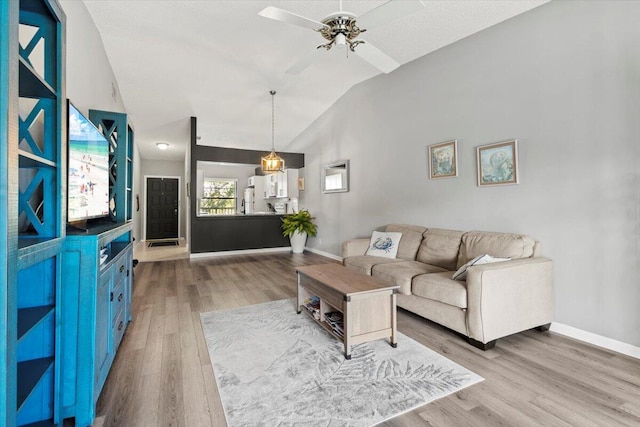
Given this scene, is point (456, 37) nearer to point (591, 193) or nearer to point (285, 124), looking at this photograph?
point (591, 193)

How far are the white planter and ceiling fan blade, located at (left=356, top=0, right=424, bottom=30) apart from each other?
503 cm

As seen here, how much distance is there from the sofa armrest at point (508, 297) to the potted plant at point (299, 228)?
4.47 m

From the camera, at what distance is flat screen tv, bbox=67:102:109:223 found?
1.70 meters

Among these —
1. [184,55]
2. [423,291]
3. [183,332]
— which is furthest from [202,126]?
[423,291]

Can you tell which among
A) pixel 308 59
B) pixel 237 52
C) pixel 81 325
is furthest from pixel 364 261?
pixel 237 52

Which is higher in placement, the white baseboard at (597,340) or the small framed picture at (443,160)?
the small framed picture at (443,160)

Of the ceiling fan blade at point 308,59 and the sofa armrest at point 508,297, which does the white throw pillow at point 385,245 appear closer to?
the sofa armrest at point 508,297

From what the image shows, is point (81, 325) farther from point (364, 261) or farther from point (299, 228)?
point (299, 228)

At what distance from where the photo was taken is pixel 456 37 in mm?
3441

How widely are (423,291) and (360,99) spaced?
363 centimetres

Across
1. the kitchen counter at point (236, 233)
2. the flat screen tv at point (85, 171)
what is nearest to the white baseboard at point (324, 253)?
the kitchen counter at point (236, 233)

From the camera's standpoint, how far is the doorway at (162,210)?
9.29m

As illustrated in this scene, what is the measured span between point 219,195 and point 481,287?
329 inches

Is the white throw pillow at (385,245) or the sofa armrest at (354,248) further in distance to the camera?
the sofa armrest at (354,248)
